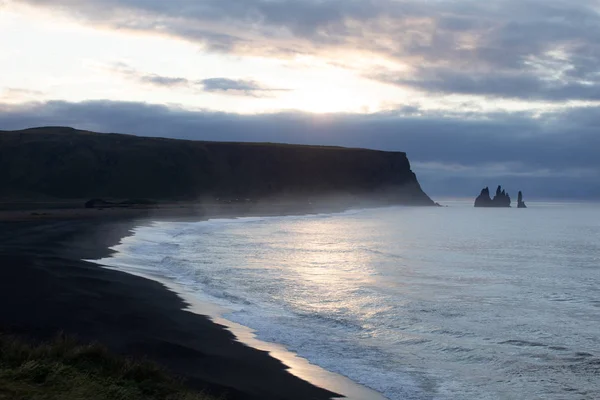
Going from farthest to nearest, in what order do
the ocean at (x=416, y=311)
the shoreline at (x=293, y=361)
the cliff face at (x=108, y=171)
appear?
the cliff face at (x=108, y=171), the ocean at (x=416, y=311), the shoreline at (x=293, y=361)

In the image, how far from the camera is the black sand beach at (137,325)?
10.3 meters

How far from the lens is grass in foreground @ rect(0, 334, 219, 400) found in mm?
→ 7629

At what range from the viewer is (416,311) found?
58.5 ft

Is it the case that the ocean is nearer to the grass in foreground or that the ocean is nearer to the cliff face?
the grass in foreground

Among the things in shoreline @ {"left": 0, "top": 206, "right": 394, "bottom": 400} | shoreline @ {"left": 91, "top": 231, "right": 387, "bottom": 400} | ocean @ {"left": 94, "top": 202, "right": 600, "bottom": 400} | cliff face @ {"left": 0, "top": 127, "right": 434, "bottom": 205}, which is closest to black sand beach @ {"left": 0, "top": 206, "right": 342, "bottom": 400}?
shoreline @ {"left": 0, "top": 206, "right": 394, "bottom": 400}

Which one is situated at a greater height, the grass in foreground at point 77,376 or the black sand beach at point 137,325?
the grass in foreground at point 77,376

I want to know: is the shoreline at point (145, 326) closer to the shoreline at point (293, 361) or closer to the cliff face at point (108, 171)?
the shoreline at point (293, 361)

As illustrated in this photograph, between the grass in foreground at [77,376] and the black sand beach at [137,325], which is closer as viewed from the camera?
the grass in foreground at [77,376]

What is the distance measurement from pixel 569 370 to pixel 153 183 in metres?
172

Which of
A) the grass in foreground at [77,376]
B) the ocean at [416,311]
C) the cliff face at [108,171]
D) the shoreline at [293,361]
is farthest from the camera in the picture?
the cliff face at [108,171]

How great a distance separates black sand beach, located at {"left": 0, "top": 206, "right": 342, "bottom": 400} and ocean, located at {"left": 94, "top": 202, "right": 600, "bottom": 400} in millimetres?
1237

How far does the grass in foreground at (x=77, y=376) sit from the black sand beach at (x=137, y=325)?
3.19 ft

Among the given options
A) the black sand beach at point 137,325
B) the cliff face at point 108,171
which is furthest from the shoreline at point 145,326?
the cliff face at point 108,171

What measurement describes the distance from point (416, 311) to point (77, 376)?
1133cm
